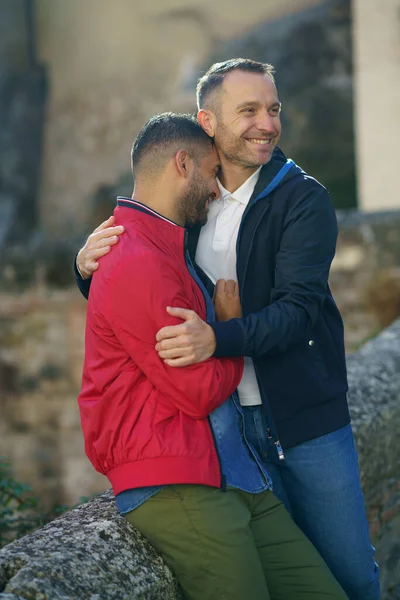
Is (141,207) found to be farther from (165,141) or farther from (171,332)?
(171,332)

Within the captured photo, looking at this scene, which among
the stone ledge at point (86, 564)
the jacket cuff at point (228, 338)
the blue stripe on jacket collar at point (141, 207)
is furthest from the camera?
the blue stripe on jacket collar at point (141, 207)

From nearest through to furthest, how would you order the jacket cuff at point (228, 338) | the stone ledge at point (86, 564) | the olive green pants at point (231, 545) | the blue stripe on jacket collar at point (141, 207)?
the stone ledge at point (86, 564)
the olive green pants at point (231, 545)
the jacket cuff at point (228, 338)
the blue stripe on jacket collar at point (141, 207)

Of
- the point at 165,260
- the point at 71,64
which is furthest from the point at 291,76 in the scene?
the point at 165,260

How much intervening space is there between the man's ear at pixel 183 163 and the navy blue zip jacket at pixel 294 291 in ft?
0.61

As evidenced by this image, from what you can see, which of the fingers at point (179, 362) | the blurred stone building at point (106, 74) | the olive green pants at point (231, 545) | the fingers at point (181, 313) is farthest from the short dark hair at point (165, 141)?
the blurred stone building at point (106, 74)

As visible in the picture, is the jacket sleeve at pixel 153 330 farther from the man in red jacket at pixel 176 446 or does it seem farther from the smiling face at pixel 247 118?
the smiling face at pixel 247 118

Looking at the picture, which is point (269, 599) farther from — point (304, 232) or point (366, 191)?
point (366, 191)

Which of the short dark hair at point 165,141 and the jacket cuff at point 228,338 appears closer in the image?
the jacket cuff at point 228,338

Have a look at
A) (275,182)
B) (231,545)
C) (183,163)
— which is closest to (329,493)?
(231,545)

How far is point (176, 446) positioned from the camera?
197 cm

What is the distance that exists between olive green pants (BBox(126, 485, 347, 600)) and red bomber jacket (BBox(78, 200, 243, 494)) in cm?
6

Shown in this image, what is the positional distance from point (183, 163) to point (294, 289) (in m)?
0.40

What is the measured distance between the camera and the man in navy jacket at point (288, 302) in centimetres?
223

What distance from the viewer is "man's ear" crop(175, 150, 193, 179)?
7.23 feet
